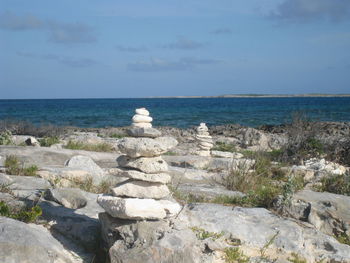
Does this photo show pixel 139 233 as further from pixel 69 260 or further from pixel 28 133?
pixel 28 133

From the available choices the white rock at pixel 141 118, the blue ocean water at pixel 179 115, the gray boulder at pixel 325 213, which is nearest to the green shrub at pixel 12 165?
the white rock at pixel 141 118

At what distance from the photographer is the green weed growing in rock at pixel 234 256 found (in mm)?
5293

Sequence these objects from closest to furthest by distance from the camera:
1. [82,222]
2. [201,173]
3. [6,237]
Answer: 1. [6,237]
2. [82,222]
3. [201,173]

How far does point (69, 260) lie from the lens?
16.8ft

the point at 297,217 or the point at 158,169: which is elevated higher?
the point at 158,169

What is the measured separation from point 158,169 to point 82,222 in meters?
1.35

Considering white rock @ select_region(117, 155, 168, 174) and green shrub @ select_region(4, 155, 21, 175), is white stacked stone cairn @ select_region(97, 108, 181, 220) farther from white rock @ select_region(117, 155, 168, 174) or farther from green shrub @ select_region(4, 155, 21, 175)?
green shrub @ select_region(4, 155, 21, 175)

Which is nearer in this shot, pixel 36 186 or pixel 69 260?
pixel 69 260

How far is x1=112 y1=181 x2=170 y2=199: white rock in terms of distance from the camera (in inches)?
217

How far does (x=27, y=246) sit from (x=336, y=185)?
7.05 metres

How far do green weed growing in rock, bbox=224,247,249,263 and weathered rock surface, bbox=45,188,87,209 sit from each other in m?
2.58

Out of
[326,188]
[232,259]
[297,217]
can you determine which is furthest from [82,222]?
[326,188]

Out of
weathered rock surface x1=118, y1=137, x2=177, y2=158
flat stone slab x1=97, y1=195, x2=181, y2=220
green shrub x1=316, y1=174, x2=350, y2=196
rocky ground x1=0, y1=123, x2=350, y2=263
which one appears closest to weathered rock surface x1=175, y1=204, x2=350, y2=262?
rocky ground x1=0, y1=123, x2=350, y2=263

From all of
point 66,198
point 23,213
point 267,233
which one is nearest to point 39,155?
point 66,198
